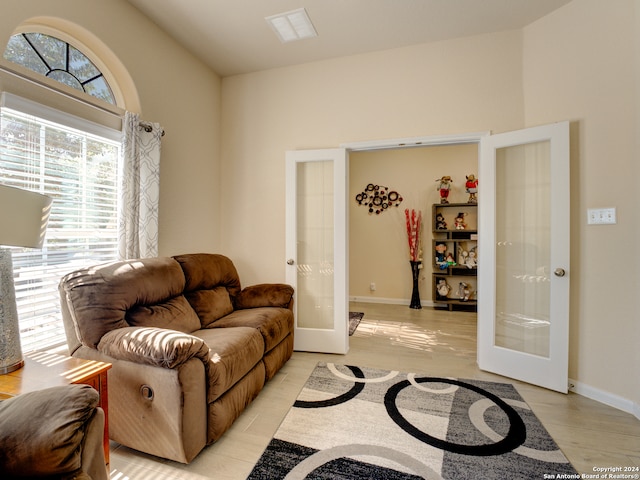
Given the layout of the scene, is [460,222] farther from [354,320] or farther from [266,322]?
[266,322]

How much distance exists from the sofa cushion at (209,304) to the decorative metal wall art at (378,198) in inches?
134

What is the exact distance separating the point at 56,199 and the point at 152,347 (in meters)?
1.26

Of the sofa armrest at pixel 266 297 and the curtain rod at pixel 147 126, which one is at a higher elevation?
the curtain rod at pixel 147 126

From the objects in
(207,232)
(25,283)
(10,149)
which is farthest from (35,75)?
(207,232)

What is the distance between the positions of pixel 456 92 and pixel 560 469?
2.81 metres

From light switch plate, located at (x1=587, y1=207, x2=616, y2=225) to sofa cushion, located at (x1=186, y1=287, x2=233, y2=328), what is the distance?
2.96 m

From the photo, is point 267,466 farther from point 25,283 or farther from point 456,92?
point 456,92

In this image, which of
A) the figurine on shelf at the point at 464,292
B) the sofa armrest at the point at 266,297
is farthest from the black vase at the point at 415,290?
the sofa armrest at the point at 266,297

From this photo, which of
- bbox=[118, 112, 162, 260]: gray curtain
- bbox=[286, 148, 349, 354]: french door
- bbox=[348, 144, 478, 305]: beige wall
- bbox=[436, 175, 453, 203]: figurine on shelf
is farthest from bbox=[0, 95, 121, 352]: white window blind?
bbox=[436, 175, 453, 203]: figurine on shelf

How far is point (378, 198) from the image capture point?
17.5 ft

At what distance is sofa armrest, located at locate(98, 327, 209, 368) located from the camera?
1.42 m

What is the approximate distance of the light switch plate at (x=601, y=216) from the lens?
2074 mm

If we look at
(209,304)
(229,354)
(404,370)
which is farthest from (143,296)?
(404,370)

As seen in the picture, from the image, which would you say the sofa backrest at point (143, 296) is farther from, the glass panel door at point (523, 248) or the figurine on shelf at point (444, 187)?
the figurine on shelf at point (444, 187)
